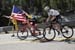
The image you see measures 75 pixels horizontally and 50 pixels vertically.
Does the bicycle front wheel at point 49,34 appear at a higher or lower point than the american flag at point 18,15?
lower

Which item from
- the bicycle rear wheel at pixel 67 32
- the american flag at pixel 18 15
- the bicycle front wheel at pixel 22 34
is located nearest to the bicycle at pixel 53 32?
the bicycle rear wheel at pixel 67 32

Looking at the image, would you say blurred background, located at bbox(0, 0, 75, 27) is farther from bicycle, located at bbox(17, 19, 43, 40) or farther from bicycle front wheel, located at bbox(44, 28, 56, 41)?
bicycle front wheel, located at bbox(44, 28, 56, 41)

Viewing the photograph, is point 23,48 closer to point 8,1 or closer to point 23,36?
point 23,36

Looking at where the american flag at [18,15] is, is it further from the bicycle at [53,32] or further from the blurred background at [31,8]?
the blurred background at [31,8]

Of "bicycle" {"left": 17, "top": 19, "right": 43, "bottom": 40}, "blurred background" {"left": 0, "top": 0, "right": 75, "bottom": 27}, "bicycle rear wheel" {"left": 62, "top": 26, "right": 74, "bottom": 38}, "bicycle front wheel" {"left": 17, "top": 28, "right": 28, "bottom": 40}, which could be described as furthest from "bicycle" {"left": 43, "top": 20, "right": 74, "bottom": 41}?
"blurred background" {"left": 0, "top": 0, "right": 75, "bottom": 27}

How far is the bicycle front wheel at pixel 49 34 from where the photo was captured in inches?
523

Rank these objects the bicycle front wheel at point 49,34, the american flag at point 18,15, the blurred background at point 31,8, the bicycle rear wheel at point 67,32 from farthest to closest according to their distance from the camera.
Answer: the blurred background at point 31,8, the american flag at point 18,15, the bicycle rear wheel at point 67,32, the bicycle front wheel at point 49,34

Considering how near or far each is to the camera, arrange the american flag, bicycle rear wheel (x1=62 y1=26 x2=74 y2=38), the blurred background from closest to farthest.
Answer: bicycle rear wheel (x1=62 y1=26 x2=74 y2=38) → the american flag → the blurred background

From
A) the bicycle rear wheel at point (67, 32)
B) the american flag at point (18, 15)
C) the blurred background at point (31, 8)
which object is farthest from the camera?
the blurred background at point (31, 8)

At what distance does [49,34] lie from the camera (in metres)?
13.4

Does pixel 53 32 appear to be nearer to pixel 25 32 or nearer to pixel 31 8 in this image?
pixel 25 32

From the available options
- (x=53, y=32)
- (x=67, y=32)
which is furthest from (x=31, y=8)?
(x=53, y=32)

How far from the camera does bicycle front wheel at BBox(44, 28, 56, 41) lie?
13289 millimetres

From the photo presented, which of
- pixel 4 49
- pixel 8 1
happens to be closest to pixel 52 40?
pixel 4 49
